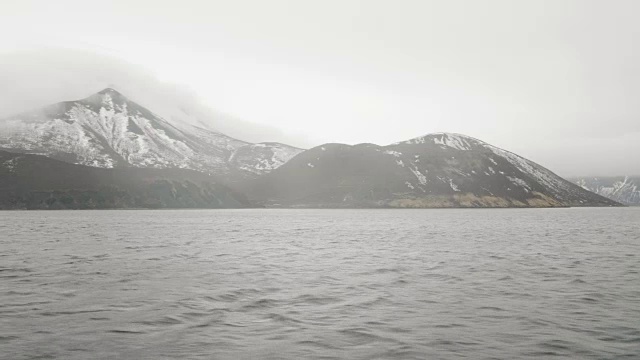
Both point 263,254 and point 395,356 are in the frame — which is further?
point 263,254

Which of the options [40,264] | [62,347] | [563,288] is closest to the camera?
[62,347]

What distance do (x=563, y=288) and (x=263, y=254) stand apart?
105ft

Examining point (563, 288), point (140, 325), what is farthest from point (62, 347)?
point (563, 288)

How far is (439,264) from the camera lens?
46281 mm

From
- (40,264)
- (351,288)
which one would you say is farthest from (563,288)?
(40,264)

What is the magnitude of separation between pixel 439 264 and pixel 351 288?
54.6 ft

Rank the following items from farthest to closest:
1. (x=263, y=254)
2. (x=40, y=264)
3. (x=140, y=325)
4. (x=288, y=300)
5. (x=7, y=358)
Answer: (x=263, y=254) < (x=40, y=264) < (x=288, y=300) < (x=140, y=325) < (x=7, y=358)

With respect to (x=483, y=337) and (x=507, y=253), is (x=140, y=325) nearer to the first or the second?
(x=483, y=337)

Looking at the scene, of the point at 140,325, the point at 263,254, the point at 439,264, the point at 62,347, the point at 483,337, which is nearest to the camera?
the point at 62,347

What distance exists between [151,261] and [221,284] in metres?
16.6

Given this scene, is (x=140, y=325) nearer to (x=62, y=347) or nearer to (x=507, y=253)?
(x=62, y=347)

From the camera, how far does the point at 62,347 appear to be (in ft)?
57.9

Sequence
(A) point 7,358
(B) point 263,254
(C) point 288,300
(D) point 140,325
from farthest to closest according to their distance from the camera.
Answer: (B) point 263,254
(C) point 288,300
(D) point 140,325
(A) point 7,358

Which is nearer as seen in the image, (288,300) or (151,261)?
(288,300)
